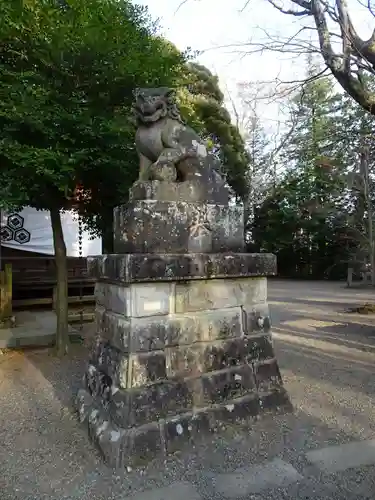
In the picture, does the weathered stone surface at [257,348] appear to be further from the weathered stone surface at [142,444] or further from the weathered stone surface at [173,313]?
the weathered stone surface at [142,444]

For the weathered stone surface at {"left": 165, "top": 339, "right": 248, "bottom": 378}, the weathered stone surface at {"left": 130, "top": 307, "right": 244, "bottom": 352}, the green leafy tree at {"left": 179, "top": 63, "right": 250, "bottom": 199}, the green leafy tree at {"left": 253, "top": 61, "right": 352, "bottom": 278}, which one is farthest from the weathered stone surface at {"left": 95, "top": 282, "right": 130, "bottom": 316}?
the green leafy tree at {"left": 253, "top": 61, "right": 352, "bottom": 278}

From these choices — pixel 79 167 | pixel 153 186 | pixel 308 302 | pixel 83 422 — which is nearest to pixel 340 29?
pixel 79 167

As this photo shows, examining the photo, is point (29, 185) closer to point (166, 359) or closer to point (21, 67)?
point (21, 67)

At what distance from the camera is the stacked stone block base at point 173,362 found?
249 cm

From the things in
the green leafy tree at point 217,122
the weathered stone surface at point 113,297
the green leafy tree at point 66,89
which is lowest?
the weathered stone surface at point 113,297

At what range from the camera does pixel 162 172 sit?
2.80 meters

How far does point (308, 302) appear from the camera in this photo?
1141 centimetres

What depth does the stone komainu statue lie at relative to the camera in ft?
9.42

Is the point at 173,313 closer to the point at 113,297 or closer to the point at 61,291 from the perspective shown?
the point at 113,297

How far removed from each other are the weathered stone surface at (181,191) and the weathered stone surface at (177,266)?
0.45 metres

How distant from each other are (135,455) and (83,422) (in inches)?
30.8

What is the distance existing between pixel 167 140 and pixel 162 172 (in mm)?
282

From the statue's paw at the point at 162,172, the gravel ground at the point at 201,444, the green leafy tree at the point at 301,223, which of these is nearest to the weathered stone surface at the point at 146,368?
Answer: the gravel ground at the point at 201,444

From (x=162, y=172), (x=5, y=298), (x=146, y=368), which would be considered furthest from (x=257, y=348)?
(x=5, y=298)
